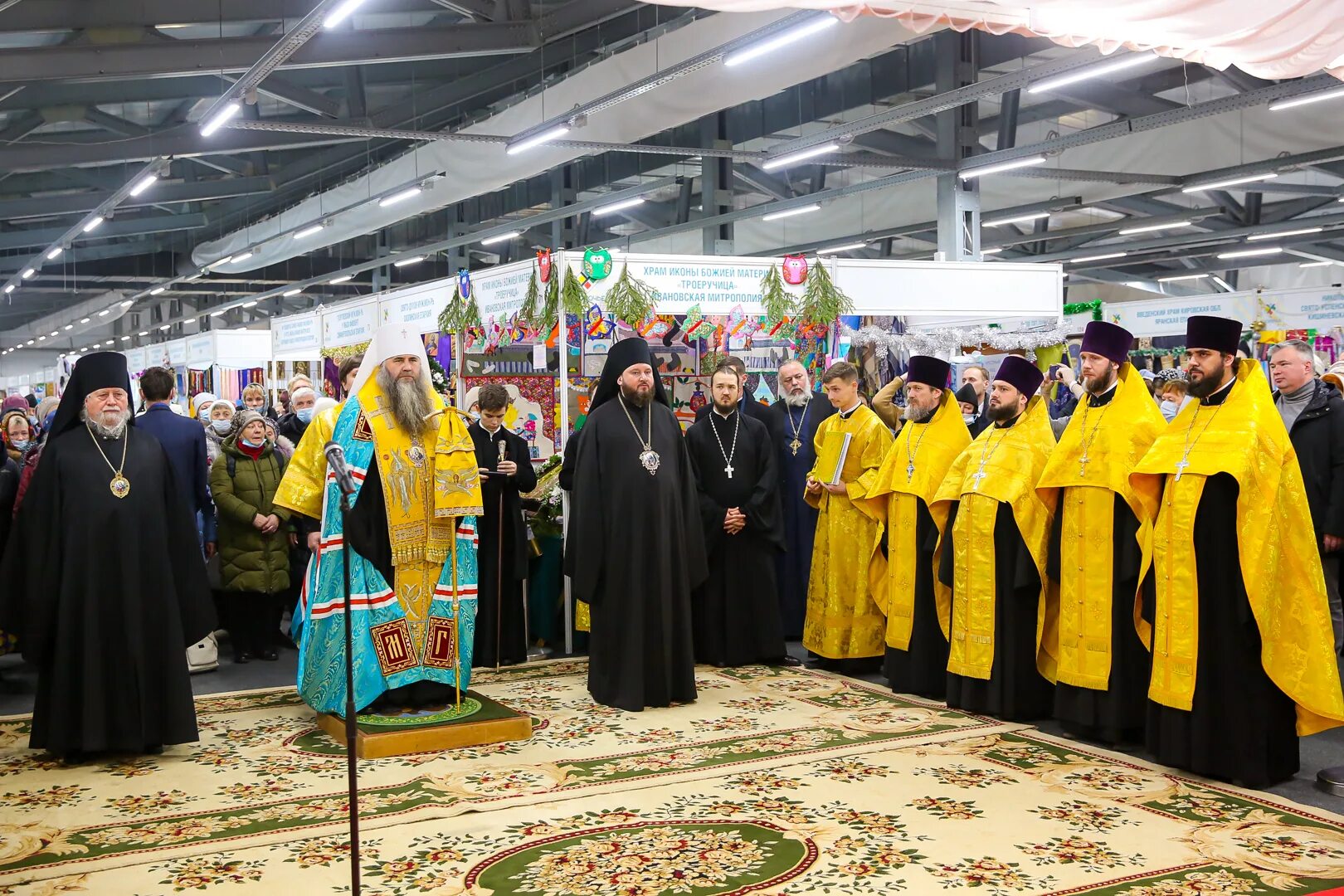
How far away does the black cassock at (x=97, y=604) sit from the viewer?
16.0ft

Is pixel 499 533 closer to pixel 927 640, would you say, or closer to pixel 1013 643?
pixel 927 640

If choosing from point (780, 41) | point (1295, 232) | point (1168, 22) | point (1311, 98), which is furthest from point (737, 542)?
point (1295, 232)

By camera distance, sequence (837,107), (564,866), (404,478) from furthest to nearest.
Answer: (837,107)
(404,478)
(564,866)

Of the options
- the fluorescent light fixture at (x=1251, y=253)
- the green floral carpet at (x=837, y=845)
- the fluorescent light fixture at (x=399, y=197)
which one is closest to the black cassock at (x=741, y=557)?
the green floral carpet at (x=837, y=845)

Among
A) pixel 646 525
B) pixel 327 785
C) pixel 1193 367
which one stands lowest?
pixel 327 785

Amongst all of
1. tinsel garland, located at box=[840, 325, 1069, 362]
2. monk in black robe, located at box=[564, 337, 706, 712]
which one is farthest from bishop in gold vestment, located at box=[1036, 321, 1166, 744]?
tinsel garland, located at box=[840, 325, 1069, 362]

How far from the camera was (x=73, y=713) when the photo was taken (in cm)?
490

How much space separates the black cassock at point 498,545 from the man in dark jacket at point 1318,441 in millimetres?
3599

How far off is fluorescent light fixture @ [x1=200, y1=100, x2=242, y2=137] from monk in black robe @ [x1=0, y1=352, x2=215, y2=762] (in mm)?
7132

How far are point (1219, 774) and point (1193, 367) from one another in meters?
1.41

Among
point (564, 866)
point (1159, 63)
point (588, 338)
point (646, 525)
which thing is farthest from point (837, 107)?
point (564, 866)

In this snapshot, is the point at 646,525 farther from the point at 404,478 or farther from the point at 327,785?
the point at 327,785

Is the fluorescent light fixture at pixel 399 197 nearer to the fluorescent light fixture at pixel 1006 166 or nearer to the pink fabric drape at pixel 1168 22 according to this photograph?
the fluorescent light fixture at pixel 1006 166

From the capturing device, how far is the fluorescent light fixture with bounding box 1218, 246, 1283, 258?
63.5 feet
